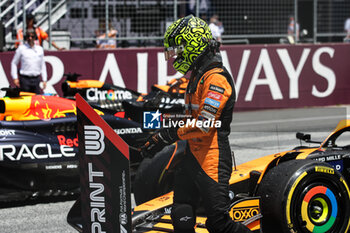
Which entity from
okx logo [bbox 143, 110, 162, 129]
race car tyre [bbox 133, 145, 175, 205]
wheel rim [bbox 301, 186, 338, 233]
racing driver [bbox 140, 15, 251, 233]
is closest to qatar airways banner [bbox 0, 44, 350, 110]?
race car tyre [bbox 133, 145, 175, 205]

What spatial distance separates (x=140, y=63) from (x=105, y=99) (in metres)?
4.36

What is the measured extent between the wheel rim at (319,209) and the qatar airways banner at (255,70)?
27.5 feet

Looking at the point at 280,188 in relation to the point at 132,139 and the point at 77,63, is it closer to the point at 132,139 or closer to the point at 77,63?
the point at 132,139

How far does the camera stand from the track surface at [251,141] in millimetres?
5880

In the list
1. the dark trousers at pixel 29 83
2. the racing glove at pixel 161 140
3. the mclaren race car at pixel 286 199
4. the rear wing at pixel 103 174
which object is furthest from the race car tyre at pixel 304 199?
the dark trousers at pixel 29 83

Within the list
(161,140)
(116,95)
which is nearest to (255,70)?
(116,95)

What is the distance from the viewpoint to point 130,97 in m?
9.13

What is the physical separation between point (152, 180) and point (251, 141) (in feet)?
15.3

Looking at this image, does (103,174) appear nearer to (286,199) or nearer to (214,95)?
(214,95)

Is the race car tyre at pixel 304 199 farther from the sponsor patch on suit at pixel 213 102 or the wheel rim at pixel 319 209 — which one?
the sponsor patch on suit at pixel 213 102

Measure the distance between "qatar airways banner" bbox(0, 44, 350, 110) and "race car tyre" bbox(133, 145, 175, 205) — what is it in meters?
6.79

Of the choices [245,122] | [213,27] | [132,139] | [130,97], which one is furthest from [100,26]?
[132,139]

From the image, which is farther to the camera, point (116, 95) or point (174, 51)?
point (116, 95)

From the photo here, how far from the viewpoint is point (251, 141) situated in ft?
33.1
